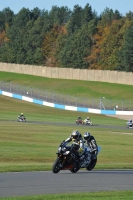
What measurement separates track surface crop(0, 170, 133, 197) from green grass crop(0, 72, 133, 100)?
292 ft

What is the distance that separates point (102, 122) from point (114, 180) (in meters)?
53.5

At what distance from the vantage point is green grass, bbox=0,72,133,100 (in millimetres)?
115875

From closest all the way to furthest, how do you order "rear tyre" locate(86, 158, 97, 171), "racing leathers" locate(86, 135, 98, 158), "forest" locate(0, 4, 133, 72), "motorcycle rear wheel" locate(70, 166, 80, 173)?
"motorcycle rear wheel" locate(70, 166, 80, 173) < "racing leathers" locate(86, 135, 98, 158) < "rear tyre" locate(86, 158, 97, 171) < "forest" locate(0, 4, 133, 72)

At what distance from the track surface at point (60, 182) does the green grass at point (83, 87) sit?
8897 centimetres

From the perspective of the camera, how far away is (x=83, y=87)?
124438mm

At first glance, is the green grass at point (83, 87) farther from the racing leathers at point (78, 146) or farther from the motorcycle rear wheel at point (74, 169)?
the racing leathers at point (78, 146)

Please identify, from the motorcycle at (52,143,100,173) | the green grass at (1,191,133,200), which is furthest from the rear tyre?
the green grass at (1,191,133,200)

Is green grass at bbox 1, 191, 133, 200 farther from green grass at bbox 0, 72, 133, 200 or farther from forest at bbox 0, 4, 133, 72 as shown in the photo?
forest at bbox 0, 4, 133, 72

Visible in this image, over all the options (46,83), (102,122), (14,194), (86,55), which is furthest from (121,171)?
(86,55)

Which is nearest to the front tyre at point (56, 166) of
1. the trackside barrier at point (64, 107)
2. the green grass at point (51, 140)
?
the green grass at point (51, 140)

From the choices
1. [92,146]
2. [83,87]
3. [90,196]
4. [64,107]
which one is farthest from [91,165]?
[83,87]

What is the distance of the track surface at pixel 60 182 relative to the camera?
741 inches

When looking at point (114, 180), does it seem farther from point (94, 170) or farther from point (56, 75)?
point (56, 75)

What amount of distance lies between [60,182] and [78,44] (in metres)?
144
